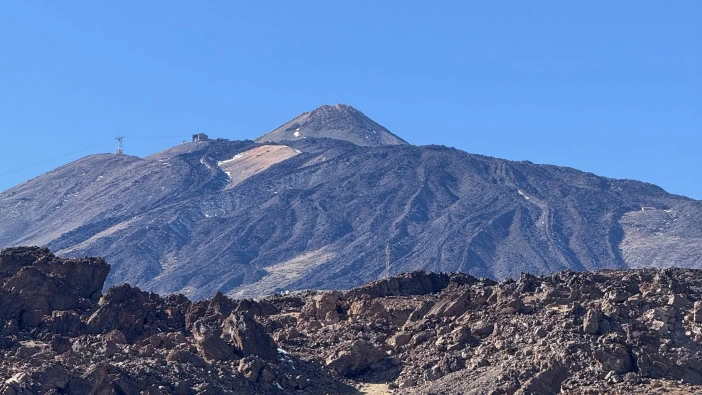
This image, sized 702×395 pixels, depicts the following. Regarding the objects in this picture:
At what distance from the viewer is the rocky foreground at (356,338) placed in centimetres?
4244

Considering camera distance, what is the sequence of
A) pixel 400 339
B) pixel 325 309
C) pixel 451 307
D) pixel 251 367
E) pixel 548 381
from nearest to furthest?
pixel 548 381 < pixel 251 367 < pixel 400 339 < pixel 451 307 < pixel 325 309

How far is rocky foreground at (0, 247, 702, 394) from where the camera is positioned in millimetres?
42438

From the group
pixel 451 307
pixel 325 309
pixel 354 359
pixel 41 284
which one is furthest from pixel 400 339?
pixel 41 284

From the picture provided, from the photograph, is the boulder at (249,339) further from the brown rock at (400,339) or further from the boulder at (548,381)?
the boulder at (548,381)

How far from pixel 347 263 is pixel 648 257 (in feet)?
110

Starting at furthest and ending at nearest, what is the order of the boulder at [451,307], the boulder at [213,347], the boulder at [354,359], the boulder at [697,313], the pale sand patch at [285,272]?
the pale sand patch at [285,272] < the boulder at [451,307] < the boulder at [354,359] < the boulder at [213,347] < the boulder at [697,313]

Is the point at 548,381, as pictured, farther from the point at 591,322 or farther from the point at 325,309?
the point at 325,309

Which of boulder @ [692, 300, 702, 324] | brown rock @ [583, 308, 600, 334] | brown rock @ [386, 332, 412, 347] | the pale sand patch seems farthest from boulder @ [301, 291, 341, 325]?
the pale sand patch

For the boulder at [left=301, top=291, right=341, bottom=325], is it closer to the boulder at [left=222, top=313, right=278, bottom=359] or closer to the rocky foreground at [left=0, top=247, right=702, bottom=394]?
the rocky foreground at [left=0, top=247, right=702, bottom=394]

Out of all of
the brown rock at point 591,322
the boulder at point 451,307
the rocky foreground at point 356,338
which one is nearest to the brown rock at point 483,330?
the rocky foreground at point 356,338

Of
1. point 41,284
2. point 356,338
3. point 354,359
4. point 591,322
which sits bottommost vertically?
point 354,359

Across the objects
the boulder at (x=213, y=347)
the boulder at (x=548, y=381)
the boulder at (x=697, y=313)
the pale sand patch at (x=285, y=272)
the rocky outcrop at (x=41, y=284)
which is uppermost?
the pale sand patch at (x=285, y=272)

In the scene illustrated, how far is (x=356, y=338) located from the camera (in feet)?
165

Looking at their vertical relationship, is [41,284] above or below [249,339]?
above
